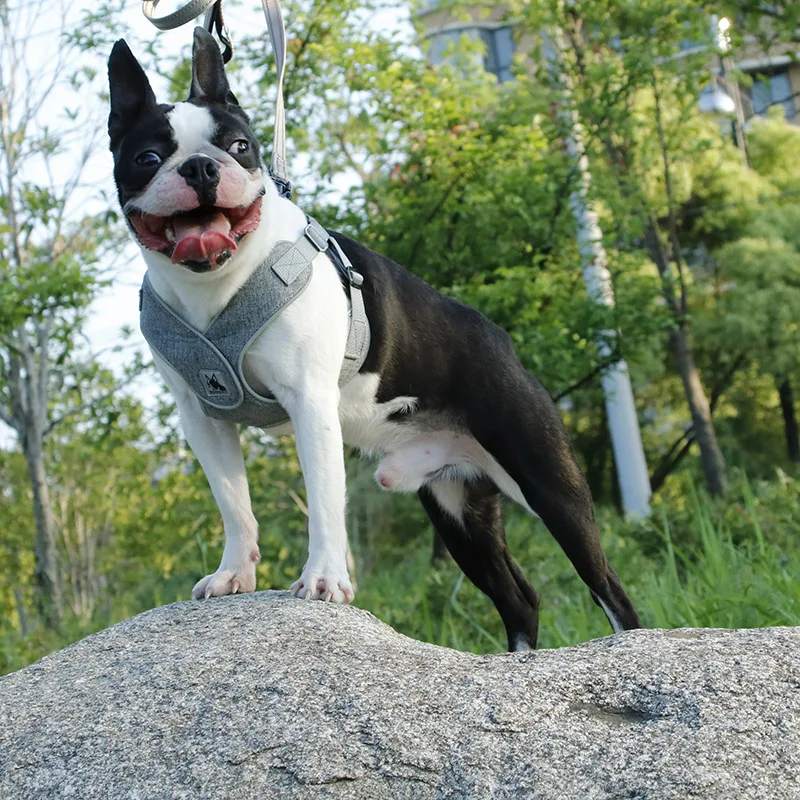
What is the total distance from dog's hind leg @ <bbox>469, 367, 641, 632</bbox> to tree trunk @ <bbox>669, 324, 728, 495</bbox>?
12.1m

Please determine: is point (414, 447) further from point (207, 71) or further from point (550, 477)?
point (207, 71)

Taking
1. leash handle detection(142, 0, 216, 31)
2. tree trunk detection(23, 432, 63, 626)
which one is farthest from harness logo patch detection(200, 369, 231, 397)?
tree trunk detection(23, 432, 63, 626)

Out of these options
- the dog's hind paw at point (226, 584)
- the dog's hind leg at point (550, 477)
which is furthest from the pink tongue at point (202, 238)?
the dog's hind leg at point (550, 477)

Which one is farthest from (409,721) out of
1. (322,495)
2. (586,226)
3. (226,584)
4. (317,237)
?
(586,226)

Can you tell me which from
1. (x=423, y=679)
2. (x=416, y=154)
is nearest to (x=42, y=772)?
(x=423, y=679)

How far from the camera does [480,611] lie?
23.7 ft

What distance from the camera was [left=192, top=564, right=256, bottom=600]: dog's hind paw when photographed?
3.46 m

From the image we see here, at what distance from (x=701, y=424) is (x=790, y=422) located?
21.7ft

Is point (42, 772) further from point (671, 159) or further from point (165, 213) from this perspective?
point (671, 159)

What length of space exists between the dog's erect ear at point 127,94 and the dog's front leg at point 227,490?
86cm

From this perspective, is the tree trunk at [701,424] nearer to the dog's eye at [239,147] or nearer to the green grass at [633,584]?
the green grass at [633,584]

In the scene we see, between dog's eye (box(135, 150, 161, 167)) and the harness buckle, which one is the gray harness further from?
dog's eye (box(135, 150, 161, 167))

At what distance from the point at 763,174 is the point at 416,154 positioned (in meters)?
16.6

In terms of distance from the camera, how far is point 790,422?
866 inches
